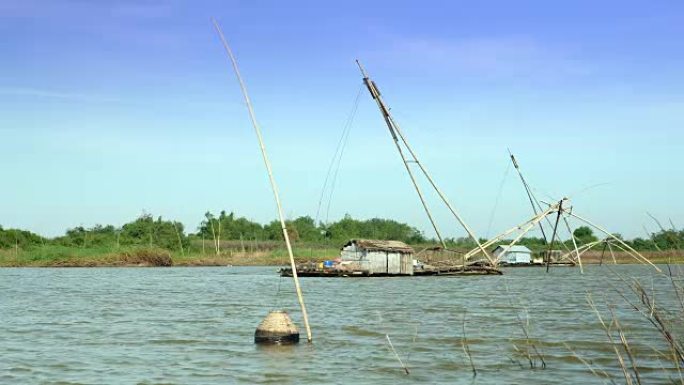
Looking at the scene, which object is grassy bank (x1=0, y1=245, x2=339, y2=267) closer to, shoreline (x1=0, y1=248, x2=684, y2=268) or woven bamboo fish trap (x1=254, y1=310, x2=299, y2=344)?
shoreline (x1=0, y1=248, x2=684, y2=268)

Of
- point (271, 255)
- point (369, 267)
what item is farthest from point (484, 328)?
point (271, 255)

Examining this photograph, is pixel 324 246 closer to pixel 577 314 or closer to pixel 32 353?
pixel 577 314

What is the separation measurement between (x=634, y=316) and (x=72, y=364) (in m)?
13.0

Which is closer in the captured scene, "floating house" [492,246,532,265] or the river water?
the river water

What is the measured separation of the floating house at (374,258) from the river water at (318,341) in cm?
1540

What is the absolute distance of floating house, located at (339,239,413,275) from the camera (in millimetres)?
42031

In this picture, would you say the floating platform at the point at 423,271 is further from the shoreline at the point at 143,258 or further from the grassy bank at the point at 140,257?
the shoreline at the point at 143,258

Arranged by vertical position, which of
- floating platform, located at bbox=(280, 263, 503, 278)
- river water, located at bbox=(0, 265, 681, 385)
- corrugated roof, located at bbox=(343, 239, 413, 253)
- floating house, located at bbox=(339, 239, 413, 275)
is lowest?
river water, located at bbox=(0, 265, 681, 385)

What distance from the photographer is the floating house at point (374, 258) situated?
42031 millimetres

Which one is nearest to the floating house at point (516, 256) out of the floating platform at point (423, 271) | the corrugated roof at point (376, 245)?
the floating platform at point (423, 271)

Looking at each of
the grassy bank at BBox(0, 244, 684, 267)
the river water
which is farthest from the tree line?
the river water

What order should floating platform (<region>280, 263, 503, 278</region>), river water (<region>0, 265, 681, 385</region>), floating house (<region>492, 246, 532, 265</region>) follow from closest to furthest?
river water (<region>0, 265, 681, 385</region>) < floating platform (<region>280, 263, 503, 278</region>) < floating house (<region>492, 246, 532, 265</region>)

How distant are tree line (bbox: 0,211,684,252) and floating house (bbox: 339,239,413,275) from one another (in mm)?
18384

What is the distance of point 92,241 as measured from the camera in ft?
216
